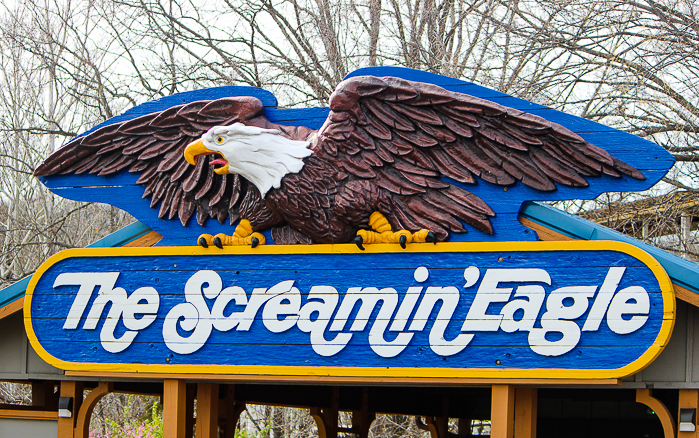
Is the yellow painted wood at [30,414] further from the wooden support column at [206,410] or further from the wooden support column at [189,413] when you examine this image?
the wooden support column at [206,410]

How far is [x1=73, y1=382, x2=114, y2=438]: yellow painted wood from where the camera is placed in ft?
17.5

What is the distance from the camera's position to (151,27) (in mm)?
11312

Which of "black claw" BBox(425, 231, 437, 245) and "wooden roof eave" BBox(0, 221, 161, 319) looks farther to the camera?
"wooden roof eave" BBox(0, 221, 161, 319)

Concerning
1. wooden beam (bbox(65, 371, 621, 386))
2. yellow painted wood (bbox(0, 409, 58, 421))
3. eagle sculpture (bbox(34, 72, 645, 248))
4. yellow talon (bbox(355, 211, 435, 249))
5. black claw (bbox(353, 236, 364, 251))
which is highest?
eagle sculpture (bbox(34, 72, 645, 248))

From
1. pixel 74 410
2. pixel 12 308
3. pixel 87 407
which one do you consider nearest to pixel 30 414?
pixel 74 410

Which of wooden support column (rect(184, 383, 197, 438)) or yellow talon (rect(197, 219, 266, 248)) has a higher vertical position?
yellow talon (rect(197, 219, 266, 248))

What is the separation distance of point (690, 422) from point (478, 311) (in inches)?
56.8

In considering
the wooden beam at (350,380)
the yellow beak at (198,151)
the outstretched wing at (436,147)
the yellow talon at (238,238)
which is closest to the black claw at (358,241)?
the outstretched wing at (436,147)

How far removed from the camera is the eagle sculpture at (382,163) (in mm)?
4496

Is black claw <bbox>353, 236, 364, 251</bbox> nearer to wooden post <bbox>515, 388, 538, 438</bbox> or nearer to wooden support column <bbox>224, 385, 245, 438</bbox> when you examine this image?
wooden post <bbox>515, 388, 538, 438</bbox>

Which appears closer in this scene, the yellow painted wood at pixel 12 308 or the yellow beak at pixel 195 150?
the yellow beak at pixel 195 150

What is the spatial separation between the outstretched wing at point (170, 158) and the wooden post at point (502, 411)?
2.16 m

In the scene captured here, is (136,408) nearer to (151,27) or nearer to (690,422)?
(151,27)

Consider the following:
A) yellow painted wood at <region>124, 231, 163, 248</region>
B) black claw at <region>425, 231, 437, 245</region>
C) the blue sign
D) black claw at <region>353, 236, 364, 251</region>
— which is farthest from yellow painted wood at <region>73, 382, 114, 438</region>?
black claw at <region>425, 231, 437, 245</region>
